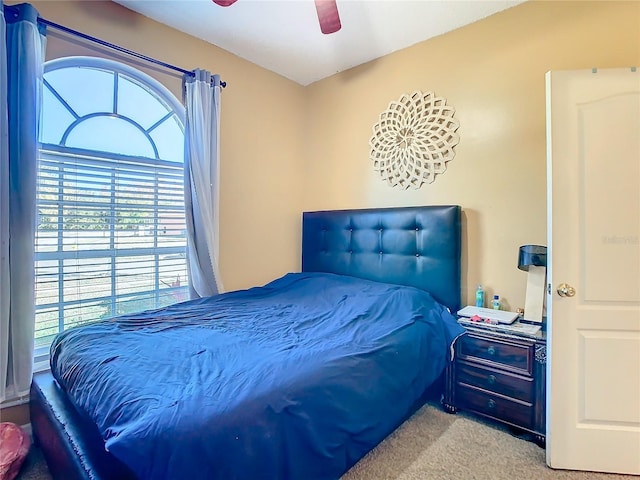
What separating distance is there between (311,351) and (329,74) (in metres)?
2.83

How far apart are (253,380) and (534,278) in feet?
6.17

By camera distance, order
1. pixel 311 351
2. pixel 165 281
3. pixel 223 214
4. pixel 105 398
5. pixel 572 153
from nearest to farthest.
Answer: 1. pixel 105 398
2. pixel 311 351
3. pixel 572 153
4. pixel 165 281
5. pixel 223 214

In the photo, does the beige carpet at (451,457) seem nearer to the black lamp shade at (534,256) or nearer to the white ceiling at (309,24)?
the black lamp shade at (534,256)

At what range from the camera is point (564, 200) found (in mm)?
1760

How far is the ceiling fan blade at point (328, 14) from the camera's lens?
1.75 metres

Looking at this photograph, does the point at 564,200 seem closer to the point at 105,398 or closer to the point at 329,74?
the point at 105,398

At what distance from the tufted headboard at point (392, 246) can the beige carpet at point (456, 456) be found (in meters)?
0.82

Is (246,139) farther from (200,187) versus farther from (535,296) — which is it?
(535,296)

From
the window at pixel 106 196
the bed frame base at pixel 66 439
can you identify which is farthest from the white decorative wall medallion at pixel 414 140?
the bed frame base at pixel 66 439

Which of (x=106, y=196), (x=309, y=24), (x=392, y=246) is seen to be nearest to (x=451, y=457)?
(x=392, y=246)

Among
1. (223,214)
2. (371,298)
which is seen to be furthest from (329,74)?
(371,298)

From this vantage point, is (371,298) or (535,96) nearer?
(535,96)

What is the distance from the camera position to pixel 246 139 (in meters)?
3.17

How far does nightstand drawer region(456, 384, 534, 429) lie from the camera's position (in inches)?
77.4
